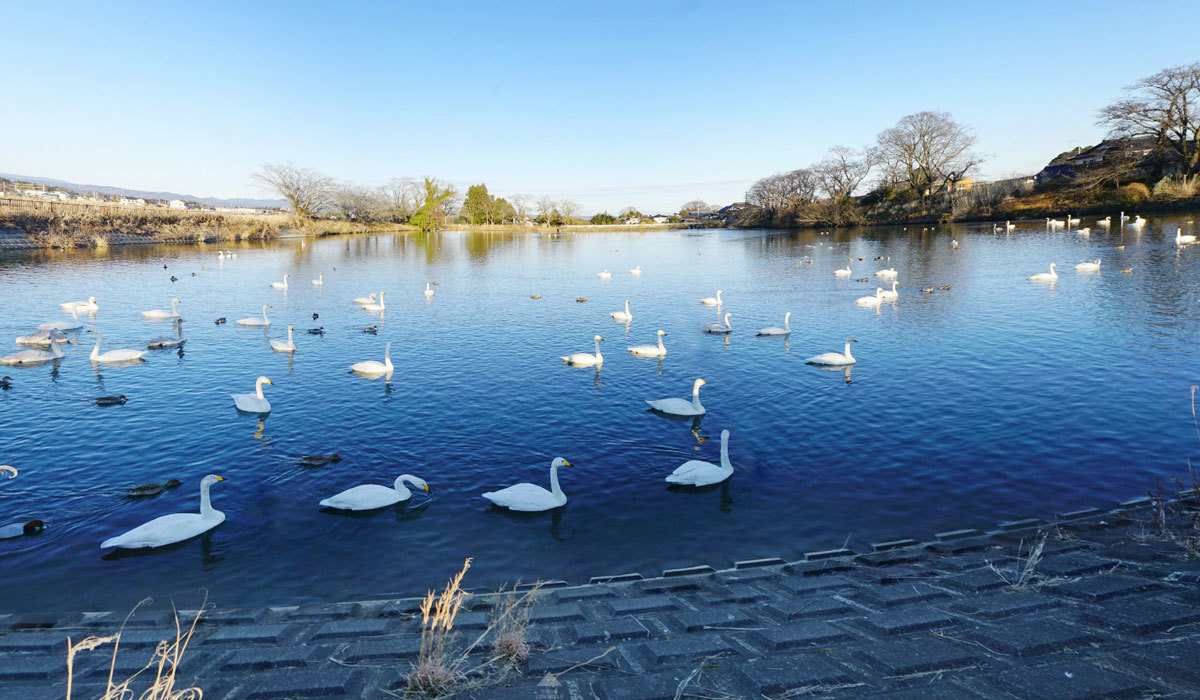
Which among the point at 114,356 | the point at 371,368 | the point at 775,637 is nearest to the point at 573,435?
the point at 371,368

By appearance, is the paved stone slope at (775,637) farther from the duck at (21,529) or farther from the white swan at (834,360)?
the white swan at (834,360)

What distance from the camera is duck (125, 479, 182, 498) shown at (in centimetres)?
1109

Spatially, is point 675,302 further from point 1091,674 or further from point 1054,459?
point 1091,674

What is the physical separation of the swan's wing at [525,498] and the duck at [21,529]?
7431 millimetres

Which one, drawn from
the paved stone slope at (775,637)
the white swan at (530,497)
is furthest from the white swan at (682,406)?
the paved stone slope at (775,637)

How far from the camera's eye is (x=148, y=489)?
36.7 feet

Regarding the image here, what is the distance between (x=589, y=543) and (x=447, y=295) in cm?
3119

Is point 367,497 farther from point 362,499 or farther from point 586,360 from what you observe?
point 586,360

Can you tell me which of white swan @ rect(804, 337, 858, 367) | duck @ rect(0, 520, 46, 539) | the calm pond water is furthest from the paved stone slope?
white swan @ rect(804, 337, 858, 367)

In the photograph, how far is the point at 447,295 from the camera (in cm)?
3853

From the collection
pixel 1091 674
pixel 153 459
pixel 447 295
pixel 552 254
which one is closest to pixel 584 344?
pixel 153 459

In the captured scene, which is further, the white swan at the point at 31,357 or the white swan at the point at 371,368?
the white swan at the point at 31,357

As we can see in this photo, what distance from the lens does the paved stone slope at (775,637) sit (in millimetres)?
4734

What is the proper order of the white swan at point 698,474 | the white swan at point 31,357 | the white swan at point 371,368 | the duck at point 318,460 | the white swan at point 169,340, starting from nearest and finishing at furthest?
the white swan at point 698,474 < the duck at point 318,460 < the white swan at point 371,368 < the white swan at point 31,357 < the white swan at point 169,340
